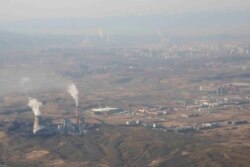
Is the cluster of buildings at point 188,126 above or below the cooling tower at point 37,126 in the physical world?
below

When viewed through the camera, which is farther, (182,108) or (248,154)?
(182,108)

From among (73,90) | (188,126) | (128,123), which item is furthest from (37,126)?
(73,90)

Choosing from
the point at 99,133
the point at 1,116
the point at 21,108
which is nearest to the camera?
the point at 99,133

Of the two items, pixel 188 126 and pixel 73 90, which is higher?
pixel 73 90

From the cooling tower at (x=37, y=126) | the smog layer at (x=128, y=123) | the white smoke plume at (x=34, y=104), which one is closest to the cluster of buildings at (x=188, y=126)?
the smog layer at (x=128, y=123)

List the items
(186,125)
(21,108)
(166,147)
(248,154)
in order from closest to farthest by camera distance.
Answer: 1. (248,154)
2. (166,147)
3. (186,125)
4. (21,108)

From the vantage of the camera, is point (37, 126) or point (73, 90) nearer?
point (37, 126)

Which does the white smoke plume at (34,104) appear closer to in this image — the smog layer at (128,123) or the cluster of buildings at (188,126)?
the smog layer at (128,123)

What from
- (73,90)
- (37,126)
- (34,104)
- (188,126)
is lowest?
(188,126)

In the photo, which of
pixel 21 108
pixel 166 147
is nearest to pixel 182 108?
pixel 21 108

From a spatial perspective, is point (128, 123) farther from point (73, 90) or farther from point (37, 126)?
point (73, 90)

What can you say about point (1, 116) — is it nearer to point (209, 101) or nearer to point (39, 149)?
point (39, 149)
